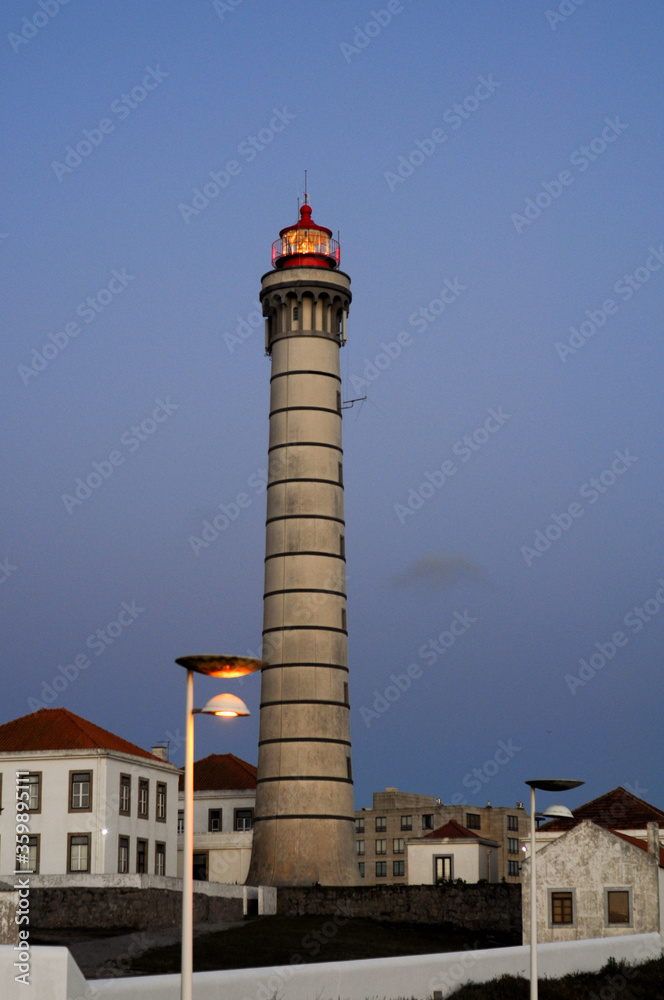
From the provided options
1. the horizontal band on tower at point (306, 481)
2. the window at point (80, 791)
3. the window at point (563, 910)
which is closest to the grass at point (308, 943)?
the window at point (563, 910)

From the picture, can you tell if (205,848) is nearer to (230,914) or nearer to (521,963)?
(230,914)

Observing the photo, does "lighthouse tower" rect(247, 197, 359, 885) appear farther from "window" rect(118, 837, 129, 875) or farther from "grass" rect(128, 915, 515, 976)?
"window" rect(118, 837, 129, 875)

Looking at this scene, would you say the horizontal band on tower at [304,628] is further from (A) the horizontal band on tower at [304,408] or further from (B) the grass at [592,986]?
(B) the grass at [592,986]

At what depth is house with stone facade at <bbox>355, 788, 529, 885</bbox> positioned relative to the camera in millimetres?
77812

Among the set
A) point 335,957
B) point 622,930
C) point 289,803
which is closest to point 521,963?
point 335,957

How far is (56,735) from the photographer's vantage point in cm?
4109

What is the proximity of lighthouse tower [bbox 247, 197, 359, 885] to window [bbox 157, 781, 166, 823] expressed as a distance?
9.80 feet

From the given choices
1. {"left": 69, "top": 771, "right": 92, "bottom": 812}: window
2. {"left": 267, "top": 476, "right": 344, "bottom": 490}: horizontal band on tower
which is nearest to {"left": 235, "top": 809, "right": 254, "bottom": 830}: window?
{"left": 69, "top": 771, "right": 92, "bottom": 812}: window

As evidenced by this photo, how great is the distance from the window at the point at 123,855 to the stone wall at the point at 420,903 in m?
4.89

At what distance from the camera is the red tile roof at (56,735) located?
40500 mm

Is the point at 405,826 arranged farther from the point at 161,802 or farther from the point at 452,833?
the point at 161,802

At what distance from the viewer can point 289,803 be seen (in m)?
43.2

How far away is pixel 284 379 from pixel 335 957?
21.2 m

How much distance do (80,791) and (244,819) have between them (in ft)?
44.7
